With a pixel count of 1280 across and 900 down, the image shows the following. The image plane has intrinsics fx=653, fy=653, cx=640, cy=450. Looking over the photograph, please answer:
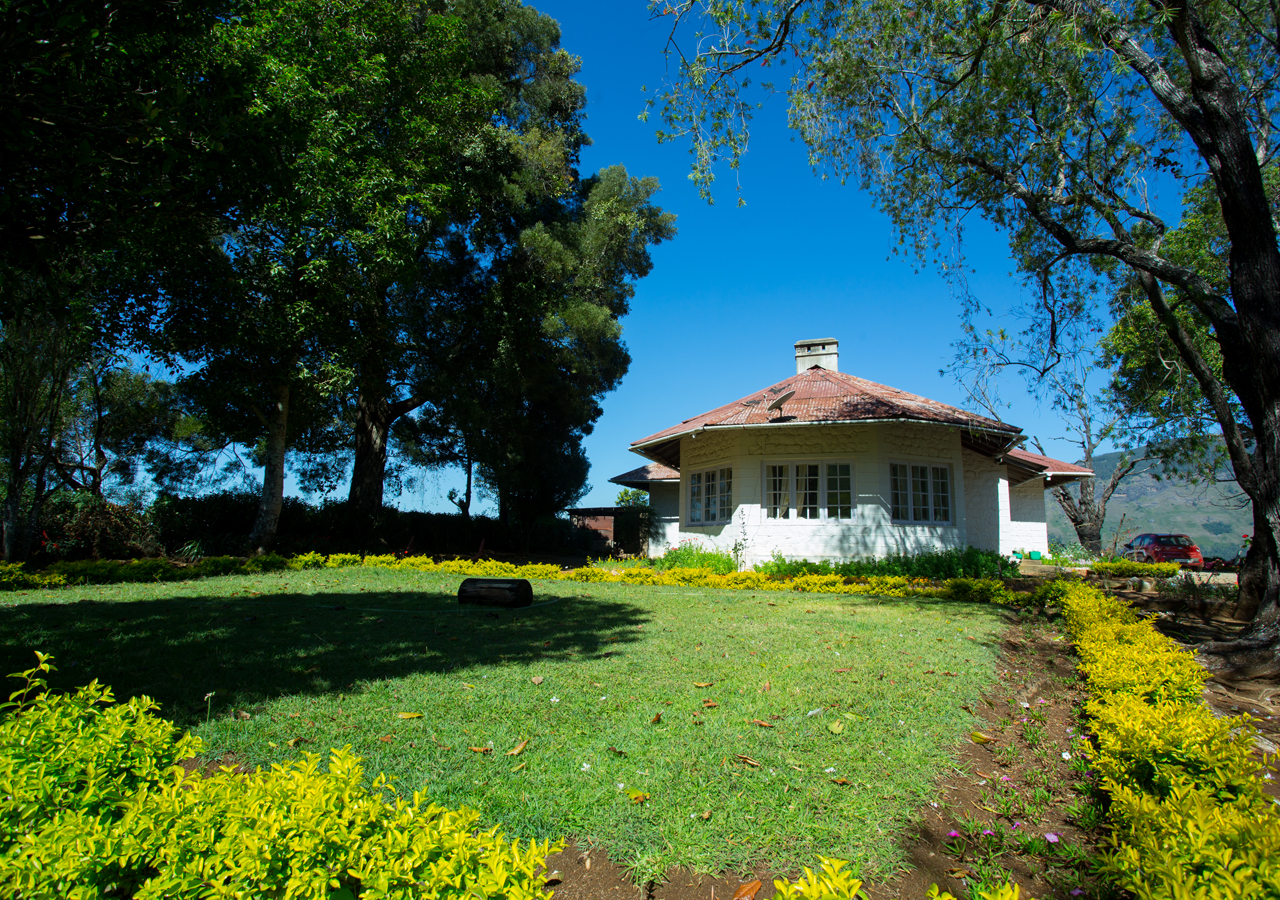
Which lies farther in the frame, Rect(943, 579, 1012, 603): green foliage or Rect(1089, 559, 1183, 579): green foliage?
Rect(1089, 559, 1183, 579): green foliage

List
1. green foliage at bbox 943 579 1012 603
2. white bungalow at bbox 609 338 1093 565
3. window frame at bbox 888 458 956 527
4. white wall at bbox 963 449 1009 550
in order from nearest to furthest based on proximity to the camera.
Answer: green foliage at bbox 943 579 1012 603 < white bungalow at bbox 609 338 1093 565 < window frame at bbox 888 458 956 527 < white wall at bbox 963 449 1009 550

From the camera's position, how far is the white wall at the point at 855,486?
604 inches

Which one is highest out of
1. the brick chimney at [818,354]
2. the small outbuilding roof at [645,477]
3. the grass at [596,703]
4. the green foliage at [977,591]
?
the brick chimney at [818,354]

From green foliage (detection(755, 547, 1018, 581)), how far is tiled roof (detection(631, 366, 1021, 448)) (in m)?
3.10

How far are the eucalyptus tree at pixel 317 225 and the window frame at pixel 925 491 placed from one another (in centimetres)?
1286

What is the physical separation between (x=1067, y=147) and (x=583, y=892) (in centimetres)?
1251

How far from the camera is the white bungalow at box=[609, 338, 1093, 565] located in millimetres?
15305

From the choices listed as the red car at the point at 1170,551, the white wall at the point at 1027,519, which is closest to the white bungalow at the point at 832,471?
the white wall at the point at 1027,519

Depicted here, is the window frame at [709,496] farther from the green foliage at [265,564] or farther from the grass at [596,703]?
the green foliage at [265,564]

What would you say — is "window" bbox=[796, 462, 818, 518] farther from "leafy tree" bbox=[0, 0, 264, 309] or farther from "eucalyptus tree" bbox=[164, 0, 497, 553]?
"leafy tree" bbox=[0, 0, 264, 309]

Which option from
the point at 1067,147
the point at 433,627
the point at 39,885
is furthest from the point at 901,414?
the point at 39,885

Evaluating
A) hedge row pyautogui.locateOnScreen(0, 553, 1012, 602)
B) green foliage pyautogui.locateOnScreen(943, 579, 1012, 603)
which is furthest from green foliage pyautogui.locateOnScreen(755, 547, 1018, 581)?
green foliage pyautogui.locateOnScreen(943, 579, 1012, 603)

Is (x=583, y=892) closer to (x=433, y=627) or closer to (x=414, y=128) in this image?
(x=433, y=627)

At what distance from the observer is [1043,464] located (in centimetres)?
2411
